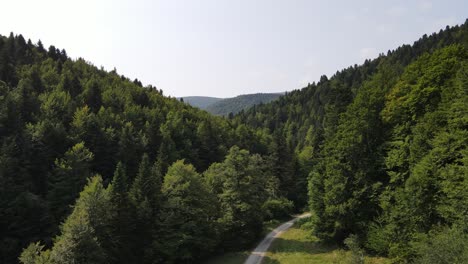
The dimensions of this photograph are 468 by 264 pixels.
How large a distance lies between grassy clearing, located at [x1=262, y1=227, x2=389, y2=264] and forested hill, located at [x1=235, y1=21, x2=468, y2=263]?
160cm

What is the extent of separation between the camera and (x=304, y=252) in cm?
3947

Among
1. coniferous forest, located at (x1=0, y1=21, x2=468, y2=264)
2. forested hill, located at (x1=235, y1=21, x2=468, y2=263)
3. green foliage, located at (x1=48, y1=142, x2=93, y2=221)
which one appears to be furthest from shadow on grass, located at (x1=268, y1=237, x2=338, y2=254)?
green foliage, located at (x1=48, y1=142, x2=93, y2=221)

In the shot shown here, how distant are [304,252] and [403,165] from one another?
13568 millimetres

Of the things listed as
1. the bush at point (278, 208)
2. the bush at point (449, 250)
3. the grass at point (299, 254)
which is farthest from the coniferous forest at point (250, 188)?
the grass at point (299, 254)

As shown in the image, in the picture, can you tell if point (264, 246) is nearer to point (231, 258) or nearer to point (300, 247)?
point (300, 247)

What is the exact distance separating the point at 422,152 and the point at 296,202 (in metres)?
46.9

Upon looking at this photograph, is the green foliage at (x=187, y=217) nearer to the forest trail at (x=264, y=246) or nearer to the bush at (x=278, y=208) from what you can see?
the forest trail at (x=264, y=246)

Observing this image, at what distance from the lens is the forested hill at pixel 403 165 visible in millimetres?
27625

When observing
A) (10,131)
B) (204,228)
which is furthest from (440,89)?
(10,131)

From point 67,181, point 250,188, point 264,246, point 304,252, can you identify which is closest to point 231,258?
point 264,246

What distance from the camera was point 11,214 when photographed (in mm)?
43719

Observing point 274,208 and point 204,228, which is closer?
point 204,228

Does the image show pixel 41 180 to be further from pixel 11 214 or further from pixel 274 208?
pixel 274 208

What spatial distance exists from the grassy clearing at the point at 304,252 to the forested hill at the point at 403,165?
1.60 metres
